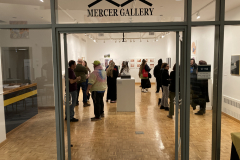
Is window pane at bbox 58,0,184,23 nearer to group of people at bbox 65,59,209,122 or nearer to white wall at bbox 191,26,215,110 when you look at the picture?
white wall at bbox 191,26,215,110

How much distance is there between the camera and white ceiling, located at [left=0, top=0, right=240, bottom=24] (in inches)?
119

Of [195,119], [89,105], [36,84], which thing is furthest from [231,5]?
[89,105]

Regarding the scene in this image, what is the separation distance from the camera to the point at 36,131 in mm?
3350

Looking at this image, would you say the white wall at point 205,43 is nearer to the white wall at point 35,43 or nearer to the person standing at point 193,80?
the person standing at point 193,80

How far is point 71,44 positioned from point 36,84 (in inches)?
293

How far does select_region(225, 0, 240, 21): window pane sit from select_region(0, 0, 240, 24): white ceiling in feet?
0.07

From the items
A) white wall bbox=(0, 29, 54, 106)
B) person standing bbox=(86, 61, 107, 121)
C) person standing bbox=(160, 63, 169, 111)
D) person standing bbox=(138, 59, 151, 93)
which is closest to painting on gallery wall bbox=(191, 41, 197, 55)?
white wall bbox=(0, 29, 54, 106)

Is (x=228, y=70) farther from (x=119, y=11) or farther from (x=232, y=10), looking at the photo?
(x=119, y=11)

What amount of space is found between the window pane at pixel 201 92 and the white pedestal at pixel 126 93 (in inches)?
140

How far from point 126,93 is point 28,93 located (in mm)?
3895

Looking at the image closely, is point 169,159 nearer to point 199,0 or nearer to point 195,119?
point 195,119

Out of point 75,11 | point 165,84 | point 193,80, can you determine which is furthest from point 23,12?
point 165,84

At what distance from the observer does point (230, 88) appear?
3.16 meters

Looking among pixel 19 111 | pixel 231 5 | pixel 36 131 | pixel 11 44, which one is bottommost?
pixel 36 131
